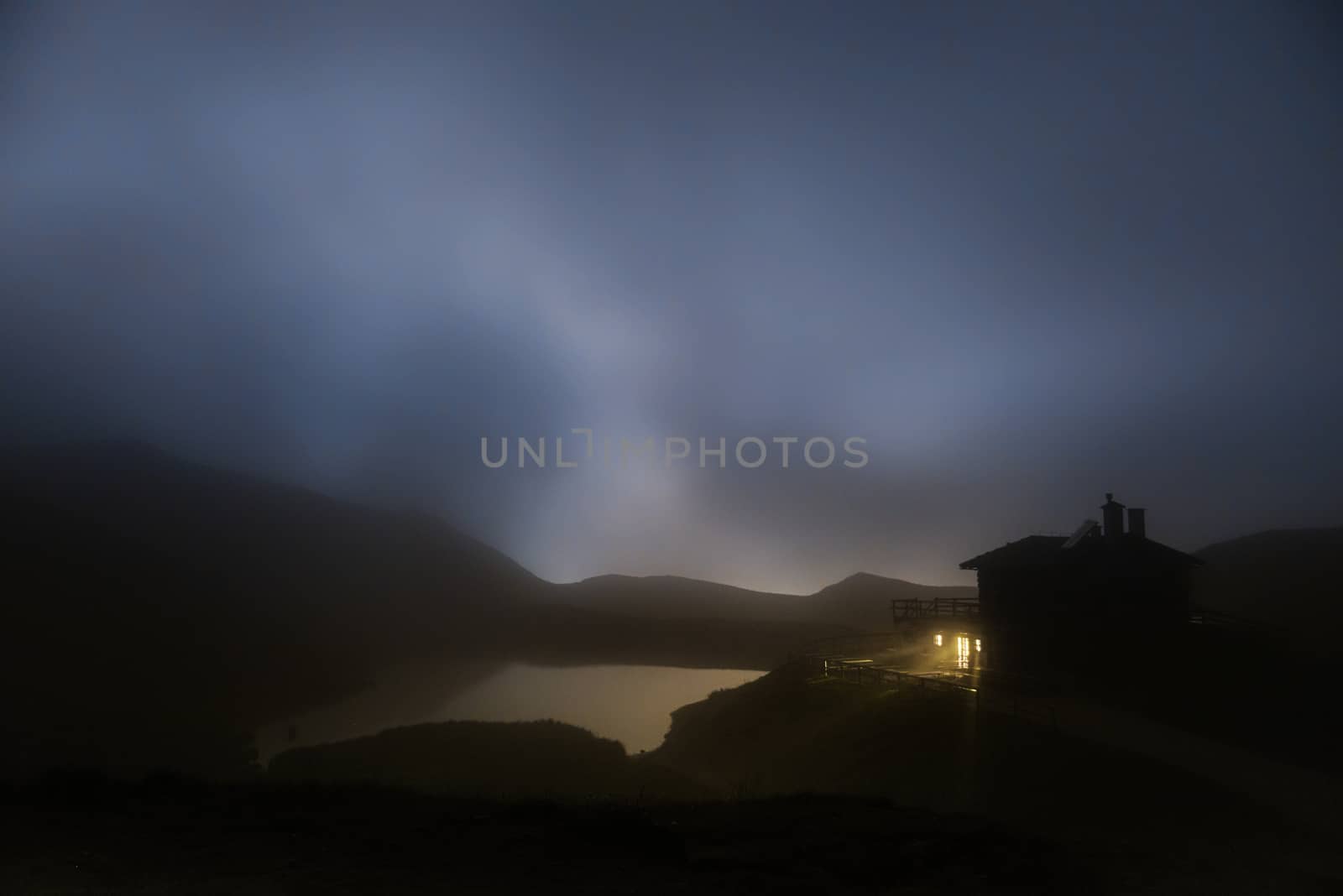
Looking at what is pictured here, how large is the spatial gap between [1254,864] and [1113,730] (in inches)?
377

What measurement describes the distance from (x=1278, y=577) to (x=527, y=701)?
229ft

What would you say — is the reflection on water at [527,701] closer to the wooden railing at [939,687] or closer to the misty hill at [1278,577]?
the wooden railing at [939,687]

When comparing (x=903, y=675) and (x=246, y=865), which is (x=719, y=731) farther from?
(x=246, y=865)

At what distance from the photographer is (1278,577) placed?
243ft

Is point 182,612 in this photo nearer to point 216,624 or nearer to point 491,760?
point 216,624

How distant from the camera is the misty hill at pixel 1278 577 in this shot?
190 feet

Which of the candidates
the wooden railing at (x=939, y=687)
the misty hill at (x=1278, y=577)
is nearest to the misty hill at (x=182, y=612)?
the wooden railing at (x=939, y=687)

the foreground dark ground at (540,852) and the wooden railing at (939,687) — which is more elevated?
the wooden railing at (939,687)

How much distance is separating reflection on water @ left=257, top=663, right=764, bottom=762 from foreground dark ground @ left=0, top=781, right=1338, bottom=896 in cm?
2394

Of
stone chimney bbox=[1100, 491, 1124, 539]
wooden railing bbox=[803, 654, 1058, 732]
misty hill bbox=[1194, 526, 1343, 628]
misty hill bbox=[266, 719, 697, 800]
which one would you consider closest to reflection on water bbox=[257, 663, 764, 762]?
misty hill bbox=[266, 719, 697, 800]

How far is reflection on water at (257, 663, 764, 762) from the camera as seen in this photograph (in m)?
46.1

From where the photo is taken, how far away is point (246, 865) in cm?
1230

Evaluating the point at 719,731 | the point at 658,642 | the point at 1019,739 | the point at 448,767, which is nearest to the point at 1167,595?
the point at 1019,739

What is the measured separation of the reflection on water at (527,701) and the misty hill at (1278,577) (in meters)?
34.8
